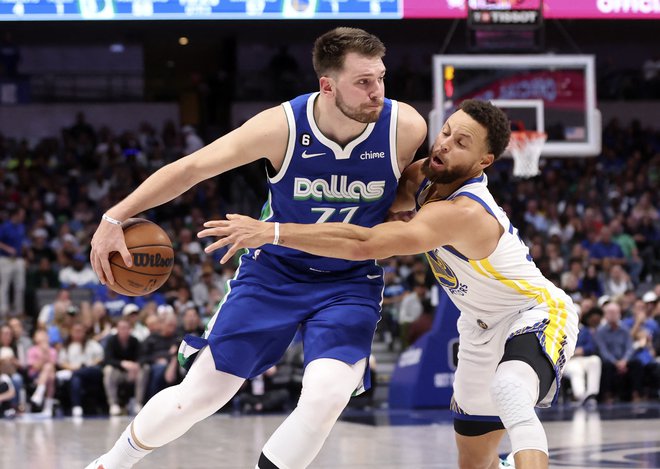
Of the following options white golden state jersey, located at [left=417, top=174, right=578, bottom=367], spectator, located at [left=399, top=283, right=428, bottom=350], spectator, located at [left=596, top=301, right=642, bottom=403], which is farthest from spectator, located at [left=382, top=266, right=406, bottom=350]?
white golden state jersey, located at [left=417, top=174, right=578, bottom=367]

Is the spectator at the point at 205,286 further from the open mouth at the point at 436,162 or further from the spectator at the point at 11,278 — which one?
the open mouth at the point at 436,162

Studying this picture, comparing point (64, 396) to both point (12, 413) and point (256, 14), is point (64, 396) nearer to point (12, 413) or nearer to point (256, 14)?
point (12, 413)

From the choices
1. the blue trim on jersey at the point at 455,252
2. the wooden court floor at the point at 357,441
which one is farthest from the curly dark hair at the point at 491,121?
the wooden court floor at the point at 357,441

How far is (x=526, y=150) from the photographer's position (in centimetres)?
1212

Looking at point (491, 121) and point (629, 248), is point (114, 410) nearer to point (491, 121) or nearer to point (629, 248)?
point (629, 248)

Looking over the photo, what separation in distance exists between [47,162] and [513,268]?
1611 cm

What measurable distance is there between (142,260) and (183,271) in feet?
37.8

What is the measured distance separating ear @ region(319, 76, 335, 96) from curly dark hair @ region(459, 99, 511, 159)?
23.6 inches

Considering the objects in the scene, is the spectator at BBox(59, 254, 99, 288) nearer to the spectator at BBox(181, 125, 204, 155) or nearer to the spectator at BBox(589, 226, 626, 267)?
the spectator at BBox(181, 125, 204, 155)

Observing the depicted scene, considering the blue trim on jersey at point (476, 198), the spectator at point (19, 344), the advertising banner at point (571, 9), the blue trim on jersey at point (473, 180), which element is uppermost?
the advertising banner at point (571, 9)

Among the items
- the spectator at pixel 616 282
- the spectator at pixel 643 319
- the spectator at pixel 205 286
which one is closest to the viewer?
the spectator at pixel 643 319

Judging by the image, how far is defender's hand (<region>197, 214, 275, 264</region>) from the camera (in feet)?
13.5

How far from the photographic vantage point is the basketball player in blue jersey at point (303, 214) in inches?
184

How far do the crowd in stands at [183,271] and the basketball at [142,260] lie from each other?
Answer: 8.02 meters
